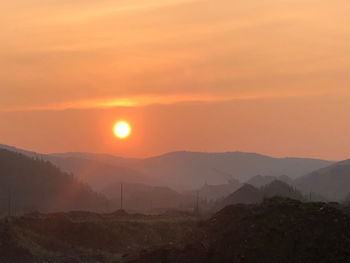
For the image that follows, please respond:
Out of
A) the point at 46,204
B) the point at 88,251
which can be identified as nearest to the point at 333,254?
the point at 88,251

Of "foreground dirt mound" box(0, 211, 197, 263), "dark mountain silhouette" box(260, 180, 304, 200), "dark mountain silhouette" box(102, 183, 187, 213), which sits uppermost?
"dark mountain silhouette" box(260, 180, 304, 200)

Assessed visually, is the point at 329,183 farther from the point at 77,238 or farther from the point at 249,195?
the point at 77,238

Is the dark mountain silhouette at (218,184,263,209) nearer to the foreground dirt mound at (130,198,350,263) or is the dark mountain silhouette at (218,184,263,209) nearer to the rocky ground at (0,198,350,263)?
the rocky ground at (0,198,350,263)

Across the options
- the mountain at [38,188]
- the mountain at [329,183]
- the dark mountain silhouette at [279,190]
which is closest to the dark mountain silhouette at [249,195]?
the dark mountain silhouette at [279,190]

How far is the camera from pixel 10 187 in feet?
301

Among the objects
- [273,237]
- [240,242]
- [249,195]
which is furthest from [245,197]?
[273,237]

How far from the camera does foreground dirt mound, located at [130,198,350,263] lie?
2211 centimetres

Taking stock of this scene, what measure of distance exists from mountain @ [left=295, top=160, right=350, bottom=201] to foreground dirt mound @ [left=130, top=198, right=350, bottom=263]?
9951cm

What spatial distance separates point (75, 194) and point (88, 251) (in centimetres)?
7004

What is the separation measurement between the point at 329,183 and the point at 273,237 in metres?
120

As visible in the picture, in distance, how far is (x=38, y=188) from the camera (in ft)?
316

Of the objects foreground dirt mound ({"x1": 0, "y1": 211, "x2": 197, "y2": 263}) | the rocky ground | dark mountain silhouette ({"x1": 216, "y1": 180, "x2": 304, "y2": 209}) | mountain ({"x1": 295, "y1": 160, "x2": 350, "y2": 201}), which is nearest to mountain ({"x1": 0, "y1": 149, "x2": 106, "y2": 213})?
dark mountain silhouette ({"x1": 216, "y1": 180, "x2": 304, "y2": 209})

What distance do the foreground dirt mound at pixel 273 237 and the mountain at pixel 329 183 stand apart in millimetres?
99513

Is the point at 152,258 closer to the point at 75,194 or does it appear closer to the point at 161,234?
the point at 161,234
